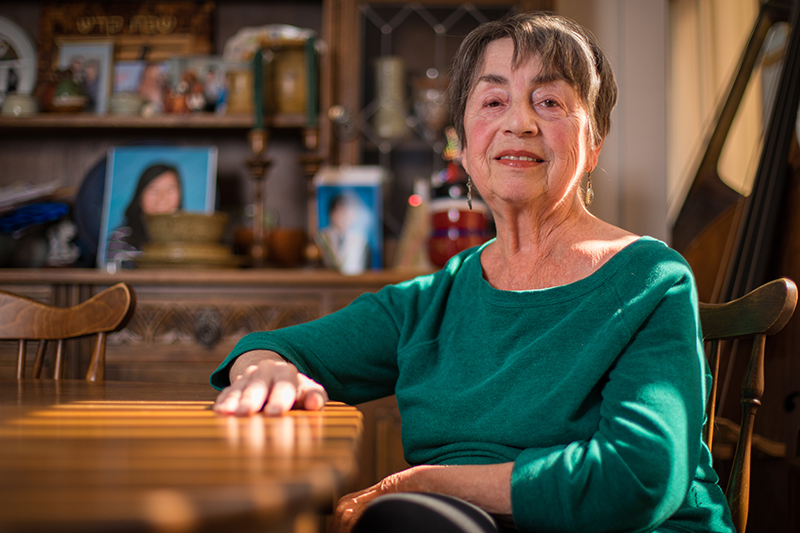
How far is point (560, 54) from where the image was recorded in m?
1.04

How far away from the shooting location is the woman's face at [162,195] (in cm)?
241

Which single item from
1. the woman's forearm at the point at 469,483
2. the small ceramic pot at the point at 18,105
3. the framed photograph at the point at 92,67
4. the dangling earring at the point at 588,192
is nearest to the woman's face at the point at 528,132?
the dangling earring at the point at 588,192

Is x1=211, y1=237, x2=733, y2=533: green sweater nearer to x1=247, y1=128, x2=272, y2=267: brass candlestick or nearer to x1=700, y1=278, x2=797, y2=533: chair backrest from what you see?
x1=700, y1=278, x2=797, y2=533: chair backrest

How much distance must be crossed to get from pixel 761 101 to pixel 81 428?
201 centimetres

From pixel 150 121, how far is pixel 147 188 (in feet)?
0.83

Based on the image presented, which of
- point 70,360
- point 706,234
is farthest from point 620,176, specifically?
point 70,360

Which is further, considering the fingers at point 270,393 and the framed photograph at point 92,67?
the framed photograph at point 92,67

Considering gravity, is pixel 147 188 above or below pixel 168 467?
above

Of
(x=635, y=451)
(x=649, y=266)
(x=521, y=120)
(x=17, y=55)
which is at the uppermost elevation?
(x=17, y=55)

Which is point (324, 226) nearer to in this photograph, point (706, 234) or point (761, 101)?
point (706, 234)

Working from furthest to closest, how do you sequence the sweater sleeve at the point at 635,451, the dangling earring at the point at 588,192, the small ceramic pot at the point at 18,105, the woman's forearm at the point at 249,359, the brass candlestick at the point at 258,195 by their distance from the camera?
the small ceramic pot at the point at 18,105, the brass candlestick at the point at 258,195, the dangling earring at the point at 588,192, the woman's forearm at the point at 249,359, the sweater sleeve at the point at 635,451

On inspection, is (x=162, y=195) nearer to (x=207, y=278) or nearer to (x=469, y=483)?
(x=207, y=278)

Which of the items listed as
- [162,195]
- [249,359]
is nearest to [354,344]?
[249,359]

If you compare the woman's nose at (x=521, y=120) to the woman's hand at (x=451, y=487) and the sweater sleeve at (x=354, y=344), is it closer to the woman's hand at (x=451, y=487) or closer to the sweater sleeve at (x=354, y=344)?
the sweater sleeve at (x=354, y=344)
